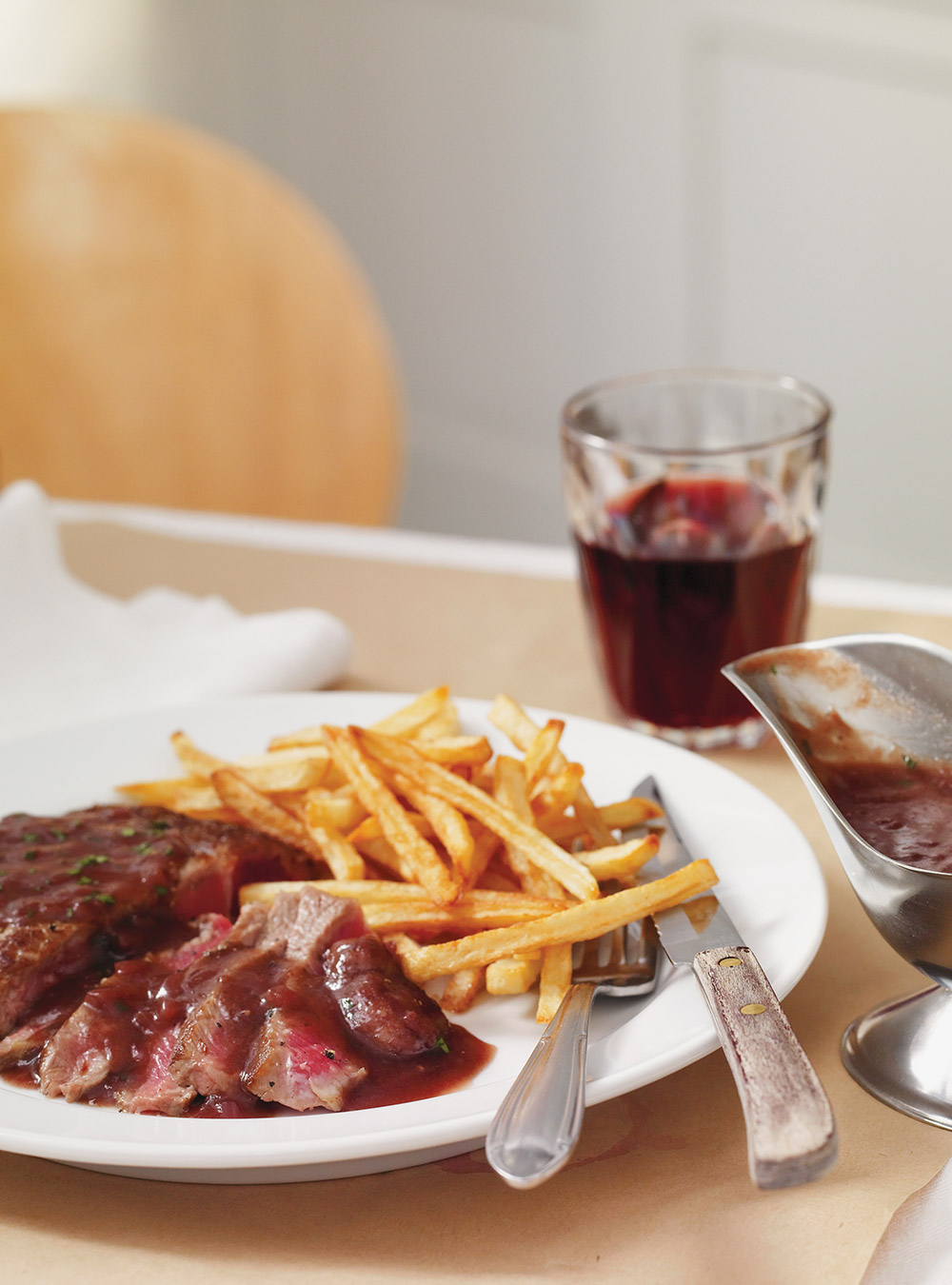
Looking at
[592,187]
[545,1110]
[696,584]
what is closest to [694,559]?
[696,584]

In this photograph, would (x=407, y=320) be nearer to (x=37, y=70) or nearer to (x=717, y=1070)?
(x=37, y=70)

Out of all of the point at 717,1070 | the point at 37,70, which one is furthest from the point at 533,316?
the point at 717,1070

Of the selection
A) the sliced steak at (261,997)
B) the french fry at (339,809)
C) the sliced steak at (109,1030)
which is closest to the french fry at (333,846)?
the french fry at (339,809)

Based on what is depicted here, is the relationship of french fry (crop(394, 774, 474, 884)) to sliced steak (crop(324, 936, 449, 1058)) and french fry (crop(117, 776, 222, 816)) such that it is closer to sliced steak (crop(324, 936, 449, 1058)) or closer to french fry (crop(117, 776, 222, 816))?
sliced steak (crop(324, 936, 449, 1058))

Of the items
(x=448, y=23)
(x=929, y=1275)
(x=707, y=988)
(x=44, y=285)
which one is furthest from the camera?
(x=448, y=23)

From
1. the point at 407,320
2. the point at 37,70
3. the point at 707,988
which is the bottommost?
the point at 407,320

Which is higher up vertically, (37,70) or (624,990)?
(37,70)

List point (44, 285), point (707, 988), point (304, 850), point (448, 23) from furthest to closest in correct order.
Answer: point (448, 23), point (44, 285), point (304, 850), point (707, 988)

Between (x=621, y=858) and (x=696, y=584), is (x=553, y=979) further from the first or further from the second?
(x=696, y=584)
